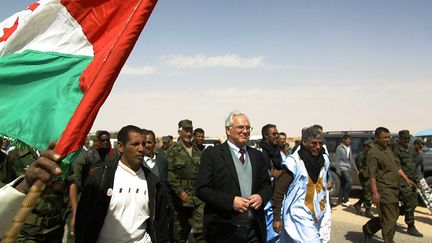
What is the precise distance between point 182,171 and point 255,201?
2.93m

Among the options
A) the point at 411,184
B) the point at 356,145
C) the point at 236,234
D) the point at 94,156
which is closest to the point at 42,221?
the point at 236,234

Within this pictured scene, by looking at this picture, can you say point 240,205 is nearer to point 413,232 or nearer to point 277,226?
point 277,226

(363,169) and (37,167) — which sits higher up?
(37,167)

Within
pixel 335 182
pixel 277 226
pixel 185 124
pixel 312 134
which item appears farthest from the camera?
pixel 335 182

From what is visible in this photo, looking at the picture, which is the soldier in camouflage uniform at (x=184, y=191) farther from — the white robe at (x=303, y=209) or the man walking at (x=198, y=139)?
the white robe at (x=303, y=209)

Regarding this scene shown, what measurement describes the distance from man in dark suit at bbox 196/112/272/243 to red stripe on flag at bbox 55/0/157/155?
6.26ft

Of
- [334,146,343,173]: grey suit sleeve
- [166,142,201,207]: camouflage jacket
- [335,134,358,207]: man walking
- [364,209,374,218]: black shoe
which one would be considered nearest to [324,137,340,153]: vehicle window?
[335,134,358,207]: man walking

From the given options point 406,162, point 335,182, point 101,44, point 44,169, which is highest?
point 101,44

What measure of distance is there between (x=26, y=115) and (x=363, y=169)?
875cm

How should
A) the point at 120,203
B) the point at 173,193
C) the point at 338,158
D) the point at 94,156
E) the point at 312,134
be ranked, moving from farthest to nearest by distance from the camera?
the point at 338,158, the point at 173,193, the point at 94,156, the point at 312,134, the point at 120,203

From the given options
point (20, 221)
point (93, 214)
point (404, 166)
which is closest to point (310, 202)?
point (93, 214)

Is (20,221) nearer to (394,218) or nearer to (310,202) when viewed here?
(310,202)

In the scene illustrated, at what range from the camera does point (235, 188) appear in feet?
13.9

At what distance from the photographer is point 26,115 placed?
2.47 m
